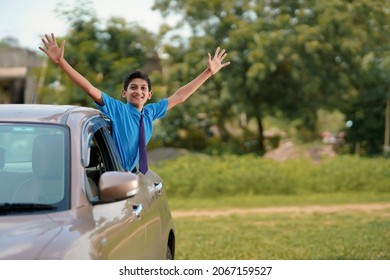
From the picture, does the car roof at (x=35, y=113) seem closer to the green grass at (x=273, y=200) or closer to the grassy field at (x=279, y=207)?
the grassy field at (x=279, y=207)

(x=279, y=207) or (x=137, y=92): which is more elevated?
(x=137, y=92)

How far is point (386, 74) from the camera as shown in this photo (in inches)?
773

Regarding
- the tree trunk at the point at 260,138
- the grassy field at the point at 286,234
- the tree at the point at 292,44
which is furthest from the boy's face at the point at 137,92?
the tree trunk at the point at 260,138

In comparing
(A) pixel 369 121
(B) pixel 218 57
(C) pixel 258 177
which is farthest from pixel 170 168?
(B) pixel 218 57

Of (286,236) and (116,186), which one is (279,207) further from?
(116,186)

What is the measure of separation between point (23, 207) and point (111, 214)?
37cm

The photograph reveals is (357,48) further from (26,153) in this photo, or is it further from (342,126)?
(26,153)

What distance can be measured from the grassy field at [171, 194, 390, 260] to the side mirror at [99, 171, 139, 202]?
4.63 meters

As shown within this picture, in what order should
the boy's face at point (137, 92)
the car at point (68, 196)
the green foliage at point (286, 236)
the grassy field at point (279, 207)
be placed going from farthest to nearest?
the grassy field at point (279, 207) < the green foliage at point (286, 236) < the boy's face at point (137, 92) < the car at point (68, 196)

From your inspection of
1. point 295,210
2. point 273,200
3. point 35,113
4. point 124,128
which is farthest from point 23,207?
point 273,200

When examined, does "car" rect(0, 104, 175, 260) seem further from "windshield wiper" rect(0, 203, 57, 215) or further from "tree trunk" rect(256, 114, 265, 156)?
"tree trunk" rect(256, 114, 265, 156)

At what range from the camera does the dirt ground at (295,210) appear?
12.4 metres

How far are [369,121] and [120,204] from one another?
64.9 ft

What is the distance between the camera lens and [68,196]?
2865 millimetres
